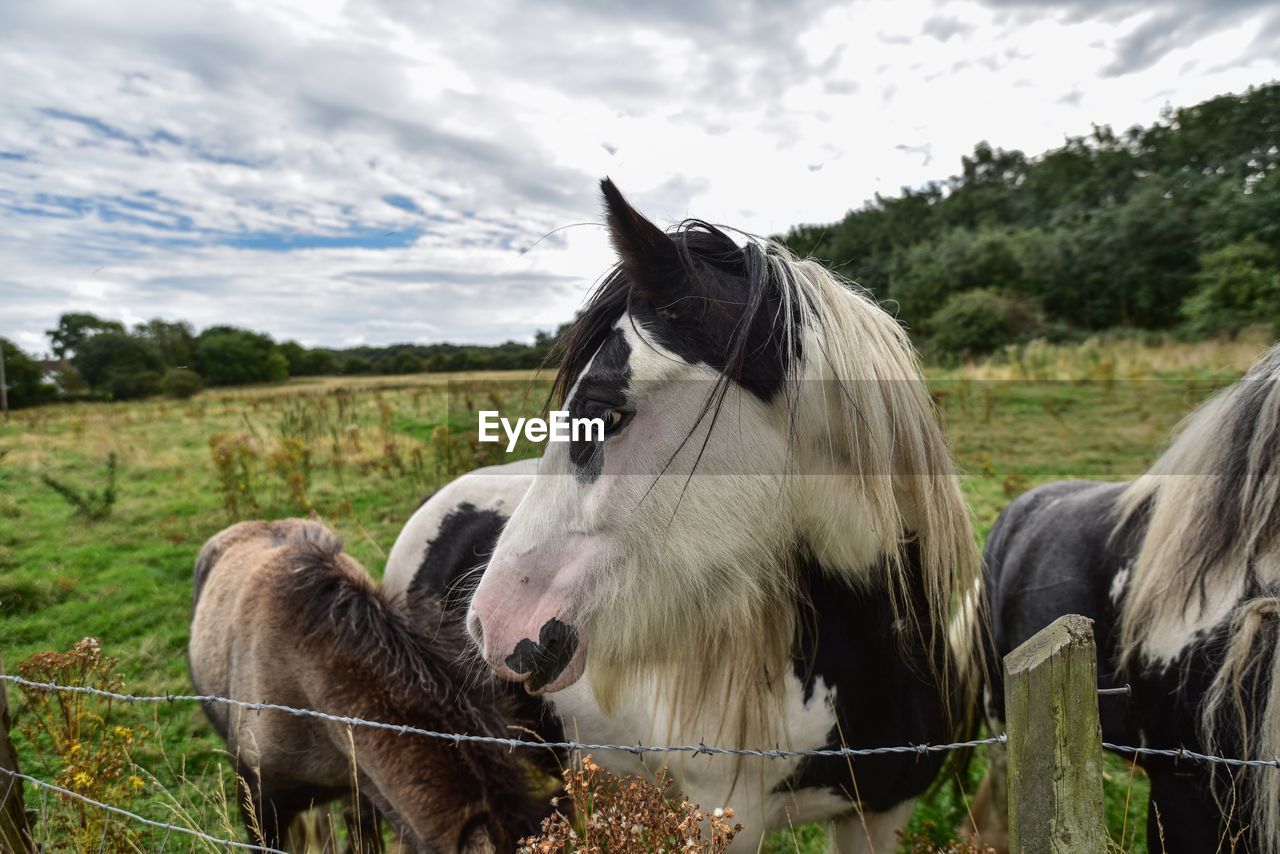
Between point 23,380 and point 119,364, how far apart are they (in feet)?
14.5

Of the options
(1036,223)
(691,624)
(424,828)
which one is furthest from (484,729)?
(1036,223)

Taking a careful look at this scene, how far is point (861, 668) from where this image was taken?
5.65 feet

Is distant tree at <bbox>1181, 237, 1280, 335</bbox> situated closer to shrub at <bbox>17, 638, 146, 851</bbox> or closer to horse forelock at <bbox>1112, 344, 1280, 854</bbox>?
horse forelock at <bbox>1112, 344, 1280, 854</bbox>

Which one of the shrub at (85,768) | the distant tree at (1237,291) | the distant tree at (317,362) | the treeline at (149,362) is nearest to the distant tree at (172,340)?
the treeline at (149,362)

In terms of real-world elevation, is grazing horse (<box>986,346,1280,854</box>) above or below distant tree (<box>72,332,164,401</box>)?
below

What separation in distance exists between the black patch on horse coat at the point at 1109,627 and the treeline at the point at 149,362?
17734 mm

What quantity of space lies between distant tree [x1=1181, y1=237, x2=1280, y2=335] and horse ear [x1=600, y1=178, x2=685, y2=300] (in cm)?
2331

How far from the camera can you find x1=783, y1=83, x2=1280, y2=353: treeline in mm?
20812

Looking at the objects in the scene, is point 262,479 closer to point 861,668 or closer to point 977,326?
point 861,668

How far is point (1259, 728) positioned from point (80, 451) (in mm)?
16242

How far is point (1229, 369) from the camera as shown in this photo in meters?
12.0

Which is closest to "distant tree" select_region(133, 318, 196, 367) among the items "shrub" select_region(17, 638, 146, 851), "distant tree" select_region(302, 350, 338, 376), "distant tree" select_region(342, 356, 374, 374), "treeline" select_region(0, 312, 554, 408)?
"treeline" select_region(0, 312, 554, 408)

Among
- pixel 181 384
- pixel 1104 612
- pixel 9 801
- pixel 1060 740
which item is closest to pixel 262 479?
pixel 9 801

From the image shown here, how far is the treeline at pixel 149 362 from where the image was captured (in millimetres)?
21172
